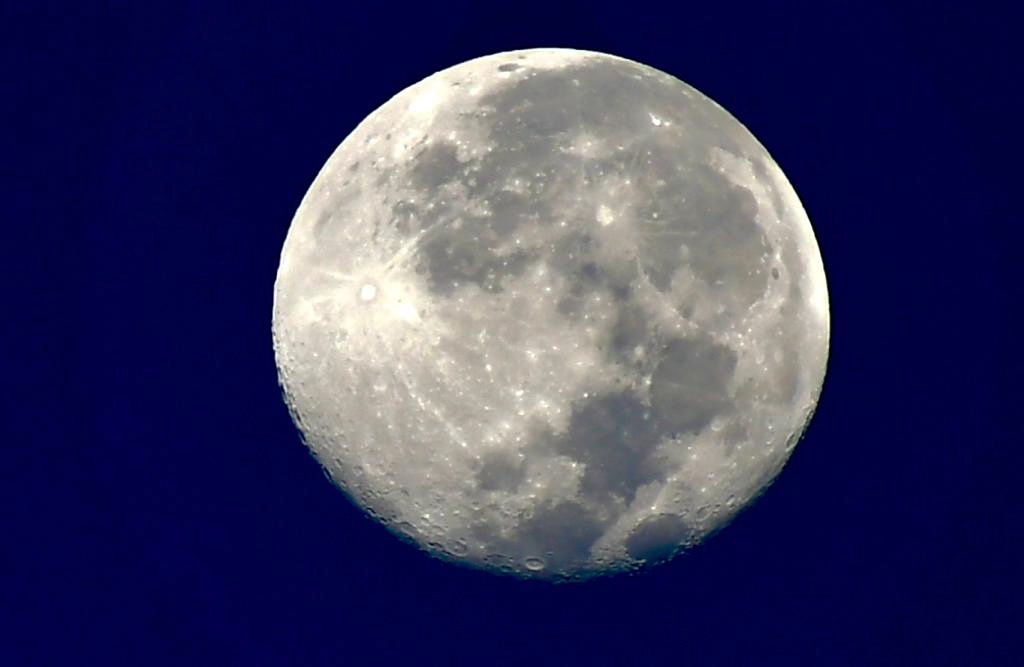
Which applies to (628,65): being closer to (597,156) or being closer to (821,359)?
(597,156)

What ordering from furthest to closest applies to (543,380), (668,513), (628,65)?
(628,65) < (668,513) < (543,380)

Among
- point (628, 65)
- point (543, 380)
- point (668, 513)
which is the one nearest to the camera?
point (543, 380)

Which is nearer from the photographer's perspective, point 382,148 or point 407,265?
point 407,265

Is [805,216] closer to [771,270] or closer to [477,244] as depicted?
[771,270]

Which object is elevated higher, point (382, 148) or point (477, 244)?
point (382, 148)

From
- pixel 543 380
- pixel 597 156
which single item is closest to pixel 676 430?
Answer: pixel 543 380

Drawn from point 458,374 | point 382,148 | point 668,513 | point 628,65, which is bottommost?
point 668,513
